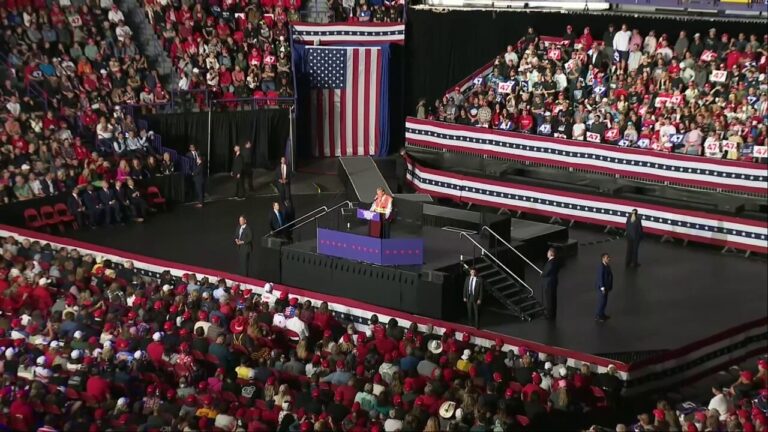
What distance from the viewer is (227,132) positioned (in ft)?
120

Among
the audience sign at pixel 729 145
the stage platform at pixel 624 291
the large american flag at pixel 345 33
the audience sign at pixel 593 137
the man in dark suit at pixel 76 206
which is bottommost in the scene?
the stage platform at pixel 624 291

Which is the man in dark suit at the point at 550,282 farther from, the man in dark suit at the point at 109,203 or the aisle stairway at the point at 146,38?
the aisle stairway at the point at 146,38

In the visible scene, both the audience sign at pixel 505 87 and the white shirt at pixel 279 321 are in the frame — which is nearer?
the white shirt at pixel 279 321

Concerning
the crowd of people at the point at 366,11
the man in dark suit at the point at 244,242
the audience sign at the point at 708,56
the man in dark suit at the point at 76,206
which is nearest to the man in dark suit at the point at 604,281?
the man in dark suit at the point at 244,242

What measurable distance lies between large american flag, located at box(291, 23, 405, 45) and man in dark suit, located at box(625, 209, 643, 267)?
12894 mm

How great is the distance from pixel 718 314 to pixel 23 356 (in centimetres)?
1256

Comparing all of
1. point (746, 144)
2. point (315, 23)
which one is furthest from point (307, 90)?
point (746, 144)

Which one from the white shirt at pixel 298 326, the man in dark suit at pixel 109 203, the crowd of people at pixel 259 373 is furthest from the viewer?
the man in dark suit at pixel 109 203

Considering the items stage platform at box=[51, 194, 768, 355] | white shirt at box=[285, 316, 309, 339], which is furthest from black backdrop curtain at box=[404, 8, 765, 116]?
white shirt at box=[285, 316, 309, 339]

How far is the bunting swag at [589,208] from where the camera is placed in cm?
2980

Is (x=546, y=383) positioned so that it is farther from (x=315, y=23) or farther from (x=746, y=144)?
(x=315, y=23)

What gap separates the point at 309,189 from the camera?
3581cm

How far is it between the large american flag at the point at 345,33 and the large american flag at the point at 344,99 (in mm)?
248

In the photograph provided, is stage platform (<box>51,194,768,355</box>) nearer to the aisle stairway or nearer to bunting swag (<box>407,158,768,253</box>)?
bunting swag (<box>407,158,768,253</box>)
